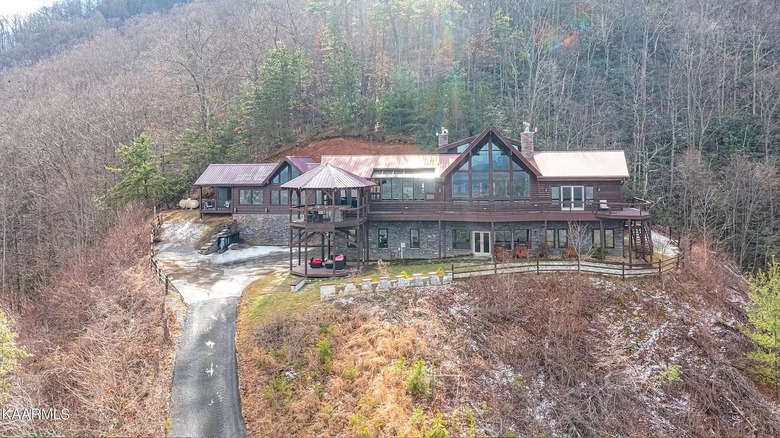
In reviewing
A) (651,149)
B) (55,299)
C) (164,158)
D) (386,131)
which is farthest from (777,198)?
(164,158)

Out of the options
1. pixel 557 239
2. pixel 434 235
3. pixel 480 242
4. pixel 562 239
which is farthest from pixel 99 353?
pixel 562 239

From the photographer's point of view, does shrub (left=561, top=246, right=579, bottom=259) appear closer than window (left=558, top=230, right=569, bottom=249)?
Yes

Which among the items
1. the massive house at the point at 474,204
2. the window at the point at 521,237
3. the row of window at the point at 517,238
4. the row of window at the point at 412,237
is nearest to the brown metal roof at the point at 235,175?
the massive house at the point at 474,204

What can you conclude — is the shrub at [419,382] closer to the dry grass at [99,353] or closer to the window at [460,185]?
the dry grass at [99,353]

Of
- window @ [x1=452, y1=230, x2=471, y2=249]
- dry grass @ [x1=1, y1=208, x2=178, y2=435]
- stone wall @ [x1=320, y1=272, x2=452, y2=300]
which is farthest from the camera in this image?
window @ [x1=452, y1=230, x2=471, y2=249]

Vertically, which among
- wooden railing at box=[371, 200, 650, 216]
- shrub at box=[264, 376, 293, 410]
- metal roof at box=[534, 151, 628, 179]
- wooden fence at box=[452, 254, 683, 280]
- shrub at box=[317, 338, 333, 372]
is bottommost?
shrub at box=[264, 376, 293, 410]

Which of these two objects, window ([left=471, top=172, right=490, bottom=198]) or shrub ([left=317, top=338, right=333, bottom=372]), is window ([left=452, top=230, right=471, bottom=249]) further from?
shrub ([left=317, top=338, right=333, bottom=372])

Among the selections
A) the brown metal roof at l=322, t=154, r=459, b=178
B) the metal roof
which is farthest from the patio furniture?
the metal roof
